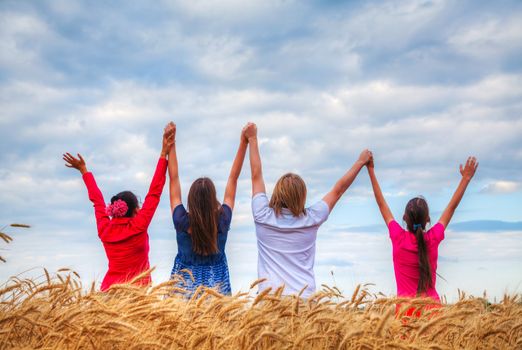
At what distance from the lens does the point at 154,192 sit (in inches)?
271

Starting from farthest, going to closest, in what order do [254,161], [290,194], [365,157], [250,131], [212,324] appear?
1. [365,157]
2. [250,131]
3. [254,161]
4. [290,194]
5. [212,324]

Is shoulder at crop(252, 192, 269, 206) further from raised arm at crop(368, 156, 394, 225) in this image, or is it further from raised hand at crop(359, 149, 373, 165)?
raised arm at crop(368, 156, 394, 225)

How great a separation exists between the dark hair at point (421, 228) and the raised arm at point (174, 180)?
260 cm

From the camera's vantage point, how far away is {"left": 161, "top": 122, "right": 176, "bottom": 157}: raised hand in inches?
285

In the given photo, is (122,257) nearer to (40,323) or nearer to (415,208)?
(40,323)

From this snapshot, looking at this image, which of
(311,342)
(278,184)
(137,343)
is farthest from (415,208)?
(137,343)

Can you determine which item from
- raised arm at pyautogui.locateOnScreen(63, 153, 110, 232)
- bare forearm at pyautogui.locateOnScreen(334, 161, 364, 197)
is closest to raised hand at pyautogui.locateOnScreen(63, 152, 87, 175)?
raised arm at pyautogui.locateOnScreen(63, 153, 110, 232)

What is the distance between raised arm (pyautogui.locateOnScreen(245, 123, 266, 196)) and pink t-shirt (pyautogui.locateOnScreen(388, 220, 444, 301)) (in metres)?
1.69

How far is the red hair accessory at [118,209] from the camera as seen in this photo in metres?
6.89

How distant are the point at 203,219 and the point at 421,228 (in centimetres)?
248

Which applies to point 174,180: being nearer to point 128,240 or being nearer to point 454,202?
point 128,240

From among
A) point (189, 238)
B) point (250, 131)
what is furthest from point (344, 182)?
point (189, 238)

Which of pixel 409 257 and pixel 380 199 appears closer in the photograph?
pixel 409 257

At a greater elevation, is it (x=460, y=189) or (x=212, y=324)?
(x=460, y=189)
